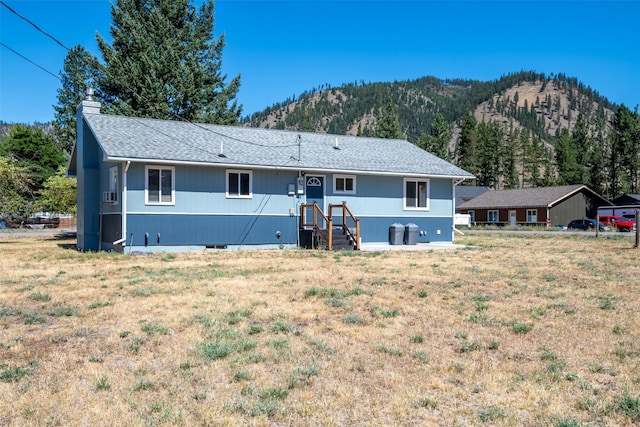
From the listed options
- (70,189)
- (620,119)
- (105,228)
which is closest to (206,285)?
(105,228)

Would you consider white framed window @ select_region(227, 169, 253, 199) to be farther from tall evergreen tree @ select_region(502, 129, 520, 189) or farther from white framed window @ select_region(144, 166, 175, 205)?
tall evergreen tree @ select_region(502, 129, 520, 189)

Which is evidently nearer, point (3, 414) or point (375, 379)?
point (3, 414)

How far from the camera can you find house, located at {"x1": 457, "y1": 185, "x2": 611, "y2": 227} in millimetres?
54281

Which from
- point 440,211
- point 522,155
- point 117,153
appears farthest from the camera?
point 522,155

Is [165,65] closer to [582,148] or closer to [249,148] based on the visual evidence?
[249,148]

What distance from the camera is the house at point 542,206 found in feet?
178

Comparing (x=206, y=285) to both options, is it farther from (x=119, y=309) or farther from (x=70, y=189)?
Answer: (x=70, y=189)

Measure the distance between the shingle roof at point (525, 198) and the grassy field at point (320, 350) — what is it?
45.8 metres

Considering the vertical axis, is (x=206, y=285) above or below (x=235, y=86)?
below

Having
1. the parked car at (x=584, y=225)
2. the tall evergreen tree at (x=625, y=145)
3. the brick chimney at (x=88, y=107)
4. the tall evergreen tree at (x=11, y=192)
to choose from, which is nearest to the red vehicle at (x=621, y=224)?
the parked car at (x=584, y=225)

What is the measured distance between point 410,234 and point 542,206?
119 feet

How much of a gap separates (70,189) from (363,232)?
25.6 metres

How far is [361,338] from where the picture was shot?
21.9ft

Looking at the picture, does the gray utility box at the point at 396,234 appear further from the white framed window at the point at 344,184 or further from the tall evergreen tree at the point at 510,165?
the tall evergreen tree at the point at 510,165
